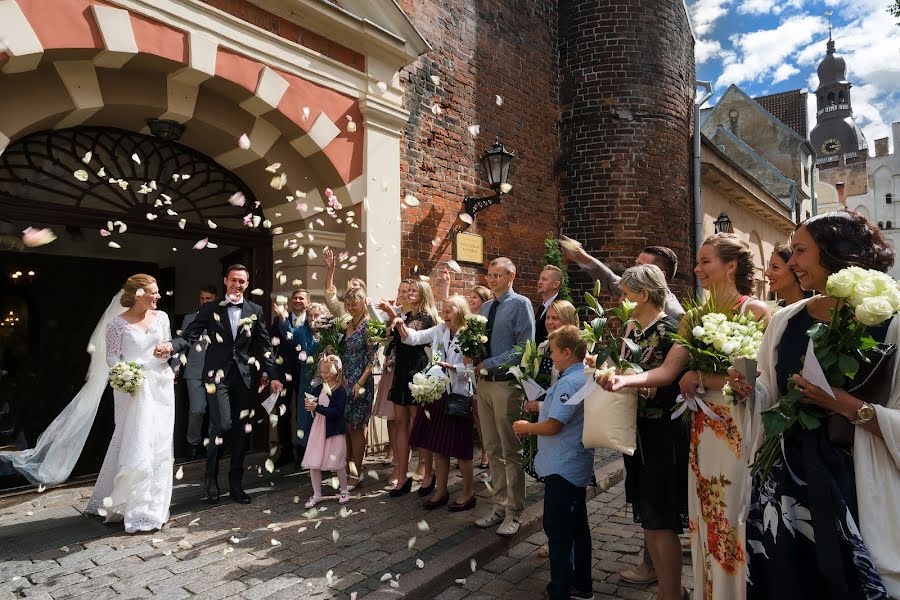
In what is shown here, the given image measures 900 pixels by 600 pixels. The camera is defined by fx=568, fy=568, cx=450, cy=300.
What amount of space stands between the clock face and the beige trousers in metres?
95.7

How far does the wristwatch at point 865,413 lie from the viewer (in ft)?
6.47

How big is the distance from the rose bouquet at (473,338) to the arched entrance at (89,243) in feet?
10.5

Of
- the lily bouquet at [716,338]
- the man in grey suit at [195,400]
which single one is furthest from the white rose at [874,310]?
the man in grey suit at [195,400]

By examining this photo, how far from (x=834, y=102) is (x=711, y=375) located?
335 ft

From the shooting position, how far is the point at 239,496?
510cm

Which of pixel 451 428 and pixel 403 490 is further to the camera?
pixel 403 490

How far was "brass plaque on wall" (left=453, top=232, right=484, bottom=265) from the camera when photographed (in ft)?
27.0

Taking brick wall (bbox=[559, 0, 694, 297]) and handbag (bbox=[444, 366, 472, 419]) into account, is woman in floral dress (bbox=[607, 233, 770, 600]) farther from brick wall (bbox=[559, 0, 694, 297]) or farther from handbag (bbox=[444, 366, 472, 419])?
brick wall (bbox=[559, 0, 694, 297])

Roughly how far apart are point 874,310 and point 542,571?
9.09 ft

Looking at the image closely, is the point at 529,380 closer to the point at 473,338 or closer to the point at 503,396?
the point at 503,396

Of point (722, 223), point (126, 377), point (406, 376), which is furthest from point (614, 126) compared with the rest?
point (126, 377)

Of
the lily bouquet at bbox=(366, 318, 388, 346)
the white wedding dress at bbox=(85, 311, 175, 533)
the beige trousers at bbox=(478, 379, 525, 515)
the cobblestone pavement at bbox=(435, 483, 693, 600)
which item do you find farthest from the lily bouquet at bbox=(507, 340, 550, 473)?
the white wedding dress at bbox=(85, 311, 175, 533)

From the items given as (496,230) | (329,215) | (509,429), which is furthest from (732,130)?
(509,429)

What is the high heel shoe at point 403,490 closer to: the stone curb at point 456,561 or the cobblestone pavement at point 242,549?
the cobblestone pavement at point 242,549
